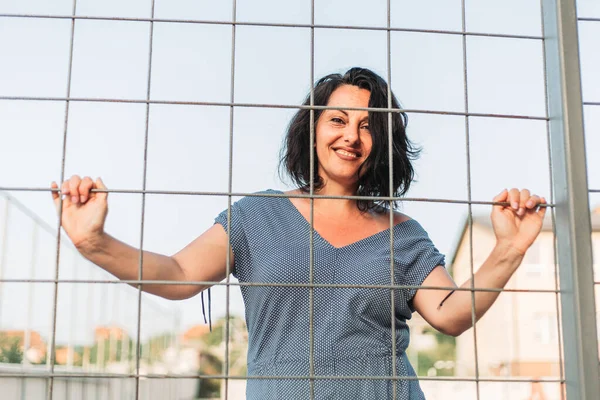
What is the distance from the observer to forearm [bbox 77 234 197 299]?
3.72 ft

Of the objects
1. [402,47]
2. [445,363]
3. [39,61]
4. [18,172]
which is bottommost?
[445,363]

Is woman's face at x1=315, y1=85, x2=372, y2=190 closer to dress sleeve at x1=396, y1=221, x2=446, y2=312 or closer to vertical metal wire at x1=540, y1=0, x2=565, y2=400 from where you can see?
dress sleeve at x1=396, y1=221, x2=446, y2=312

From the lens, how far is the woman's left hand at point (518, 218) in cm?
116

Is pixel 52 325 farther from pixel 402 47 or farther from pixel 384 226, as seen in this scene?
pixel 402 47

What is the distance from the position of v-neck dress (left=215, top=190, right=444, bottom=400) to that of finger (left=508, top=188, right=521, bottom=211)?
0.34 m

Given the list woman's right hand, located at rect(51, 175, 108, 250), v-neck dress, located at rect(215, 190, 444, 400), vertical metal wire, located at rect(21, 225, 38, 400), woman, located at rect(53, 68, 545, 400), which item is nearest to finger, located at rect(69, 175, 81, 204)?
woman's right hand, located at rect(51, 175, 108, 250)

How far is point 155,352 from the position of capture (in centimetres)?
1199

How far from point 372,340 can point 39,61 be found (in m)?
6.92

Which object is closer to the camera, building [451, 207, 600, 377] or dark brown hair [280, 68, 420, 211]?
dark brown hair [280, 68, 420, 211]

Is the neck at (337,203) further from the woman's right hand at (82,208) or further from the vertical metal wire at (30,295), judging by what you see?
the vertical metal wire at (30,295)

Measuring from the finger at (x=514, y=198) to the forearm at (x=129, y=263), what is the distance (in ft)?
1.80

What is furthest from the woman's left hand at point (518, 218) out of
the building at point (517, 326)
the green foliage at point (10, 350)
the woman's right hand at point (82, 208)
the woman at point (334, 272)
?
the building at point (517, 326)

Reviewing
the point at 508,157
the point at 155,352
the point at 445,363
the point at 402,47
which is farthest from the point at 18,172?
the point at 445,363

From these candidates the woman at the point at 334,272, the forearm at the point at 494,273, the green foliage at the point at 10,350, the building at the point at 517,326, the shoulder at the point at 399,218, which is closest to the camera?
the forearm at the point at 494,273
